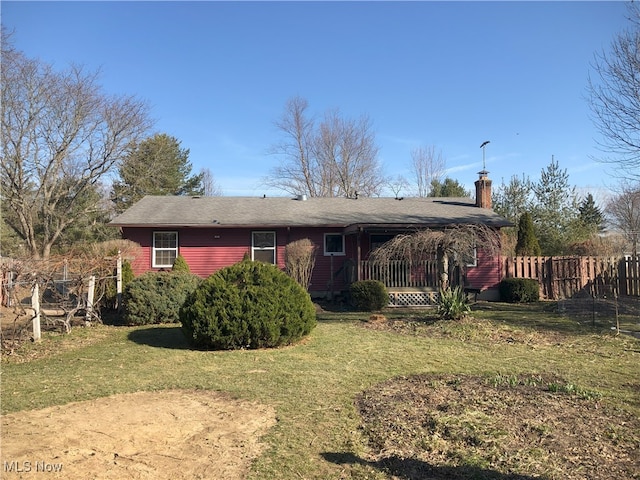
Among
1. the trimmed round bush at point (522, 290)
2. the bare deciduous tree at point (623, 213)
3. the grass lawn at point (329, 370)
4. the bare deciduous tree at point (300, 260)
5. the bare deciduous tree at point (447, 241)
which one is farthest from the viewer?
the bare deciduous tree at point (623, 213)

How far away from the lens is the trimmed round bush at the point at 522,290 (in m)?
17.0

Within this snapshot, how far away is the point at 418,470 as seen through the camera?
363cm

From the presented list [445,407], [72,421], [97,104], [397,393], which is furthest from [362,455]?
[97,104]

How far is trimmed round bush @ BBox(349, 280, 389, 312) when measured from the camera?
571 inches

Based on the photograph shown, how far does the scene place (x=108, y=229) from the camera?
32.1 m

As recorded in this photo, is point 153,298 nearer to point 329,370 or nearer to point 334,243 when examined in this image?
point 329,370

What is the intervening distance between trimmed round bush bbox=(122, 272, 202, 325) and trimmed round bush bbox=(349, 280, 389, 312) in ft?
17.4

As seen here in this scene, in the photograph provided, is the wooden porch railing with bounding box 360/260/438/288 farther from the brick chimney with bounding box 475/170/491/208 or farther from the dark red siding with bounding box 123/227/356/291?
the brick chimney with bounding box 475/170/491/208

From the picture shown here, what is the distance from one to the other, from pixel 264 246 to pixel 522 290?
10033 millimetres

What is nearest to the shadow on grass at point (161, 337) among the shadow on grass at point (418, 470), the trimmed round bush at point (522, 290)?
the shadow on grass at point (418, 470)

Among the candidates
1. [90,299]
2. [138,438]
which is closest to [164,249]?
[90,299]

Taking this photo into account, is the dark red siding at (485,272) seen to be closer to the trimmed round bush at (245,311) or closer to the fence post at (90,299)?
the trimmed round bush at (245,311)

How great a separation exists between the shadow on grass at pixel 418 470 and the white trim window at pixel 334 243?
48.6ft

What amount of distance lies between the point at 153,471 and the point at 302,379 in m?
3.04
